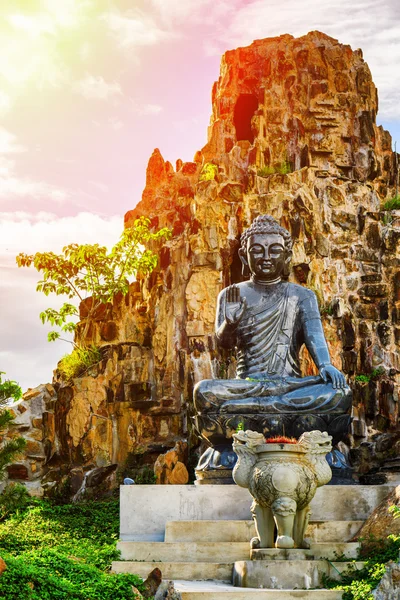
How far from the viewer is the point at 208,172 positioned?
67.7 ft

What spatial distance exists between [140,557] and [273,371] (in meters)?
3.23

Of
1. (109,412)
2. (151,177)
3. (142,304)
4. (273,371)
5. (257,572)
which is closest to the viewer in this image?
(257,572)

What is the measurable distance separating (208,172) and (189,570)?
13.2 metres

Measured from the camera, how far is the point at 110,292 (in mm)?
20641

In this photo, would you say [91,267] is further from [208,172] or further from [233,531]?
[233,531]

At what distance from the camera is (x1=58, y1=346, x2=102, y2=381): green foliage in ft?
66.4

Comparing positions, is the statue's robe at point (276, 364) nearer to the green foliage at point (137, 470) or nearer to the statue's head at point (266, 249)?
the statue's head at point (266, 249)

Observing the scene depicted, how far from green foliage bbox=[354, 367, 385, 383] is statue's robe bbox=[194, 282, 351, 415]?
7.87m

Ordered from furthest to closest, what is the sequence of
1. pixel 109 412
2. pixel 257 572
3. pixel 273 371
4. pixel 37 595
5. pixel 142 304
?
pixel 142 304
pixel 109 412
pixel 273 371
pixel 257 572
pixel 37 595

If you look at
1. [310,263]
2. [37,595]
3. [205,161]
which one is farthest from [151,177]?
[37,595]

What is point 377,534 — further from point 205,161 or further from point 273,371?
point 205,161

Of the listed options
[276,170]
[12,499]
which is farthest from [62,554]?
[276,170]

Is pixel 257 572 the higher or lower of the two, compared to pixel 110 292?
lower

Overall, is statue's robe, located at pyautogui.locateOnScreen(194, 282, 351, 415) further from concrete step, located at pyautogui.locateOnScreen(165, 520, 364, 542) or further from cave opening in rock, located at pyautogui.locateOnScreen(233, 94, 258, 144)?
cave opening in rock, located at pyautogui.locateOnScreen(233, 94, 258, 144)
